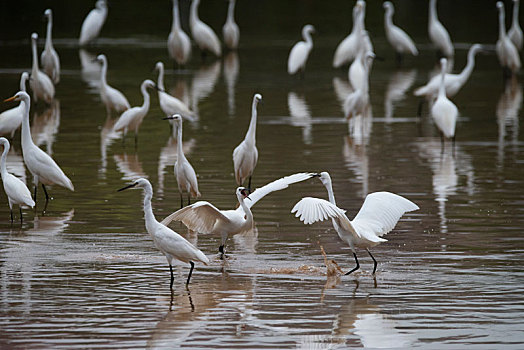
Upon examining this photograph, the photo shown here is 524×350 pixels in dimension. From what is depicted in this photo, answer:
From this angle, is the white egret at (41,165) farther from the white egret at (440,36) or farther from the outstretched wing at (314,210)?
the white egret at (440,36)

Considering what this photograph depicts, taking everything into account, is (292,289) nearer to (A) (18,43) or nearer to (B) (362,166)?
(B) (362,166)

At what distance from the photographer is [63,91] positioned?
2462 centimetres

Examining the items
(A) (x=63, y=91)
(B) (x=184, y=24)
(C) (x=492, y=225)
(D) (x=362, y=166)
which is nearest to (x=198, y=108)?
(A) (x=63, y=91)

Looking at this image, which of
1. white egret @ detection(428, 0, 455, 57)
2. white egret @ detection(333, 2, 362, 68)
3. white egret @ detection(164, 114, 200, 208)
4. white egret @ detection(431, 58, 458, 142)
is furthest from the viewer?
white egret @ detection(428, 0, 455, 57)

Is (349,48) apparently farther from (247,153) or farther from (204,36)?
(247,153)

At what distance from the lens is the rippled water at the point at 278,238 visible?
7.70 m

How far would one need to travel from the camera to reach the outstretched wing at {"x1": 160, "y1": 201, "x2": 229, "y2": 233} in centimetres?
954

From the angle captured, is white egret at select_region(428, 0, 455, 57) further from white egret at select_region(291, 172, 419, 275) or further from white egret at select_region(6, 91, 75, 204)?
white egret at select_region(291, 172, 419, 275)

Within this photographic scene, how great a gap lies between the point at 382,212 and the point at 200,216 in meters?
1.80

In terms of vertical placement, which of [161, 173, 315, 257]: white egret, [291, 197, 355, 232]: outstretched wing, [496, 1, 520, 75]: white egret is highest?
[496, 1, 520, 75]: white egret

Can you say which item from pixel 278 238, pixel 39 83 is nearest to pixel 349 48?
pixel 39 83

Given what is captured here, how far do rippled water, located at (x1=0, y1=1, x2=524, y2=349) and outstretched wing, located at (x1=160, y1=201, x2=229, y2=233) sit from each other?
415mm

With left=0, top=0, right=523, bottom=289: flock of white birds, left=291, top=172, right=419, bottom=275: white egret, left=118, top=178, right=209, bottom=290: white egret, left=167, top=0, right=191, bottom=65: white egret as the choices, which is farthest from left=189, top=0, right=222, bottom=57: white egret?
left=118, top=178, right=209, bottom=290: white egret

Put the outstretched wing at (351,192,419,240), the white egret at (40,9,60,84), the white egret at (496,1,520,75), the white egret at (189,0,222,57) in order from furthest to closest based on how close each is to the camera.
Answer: the white egret at (189,0,222,57), the white egret at (496,1,520,75), the white egret at (40,9,60,84), the outstretched wing at (351,192,419,240)
